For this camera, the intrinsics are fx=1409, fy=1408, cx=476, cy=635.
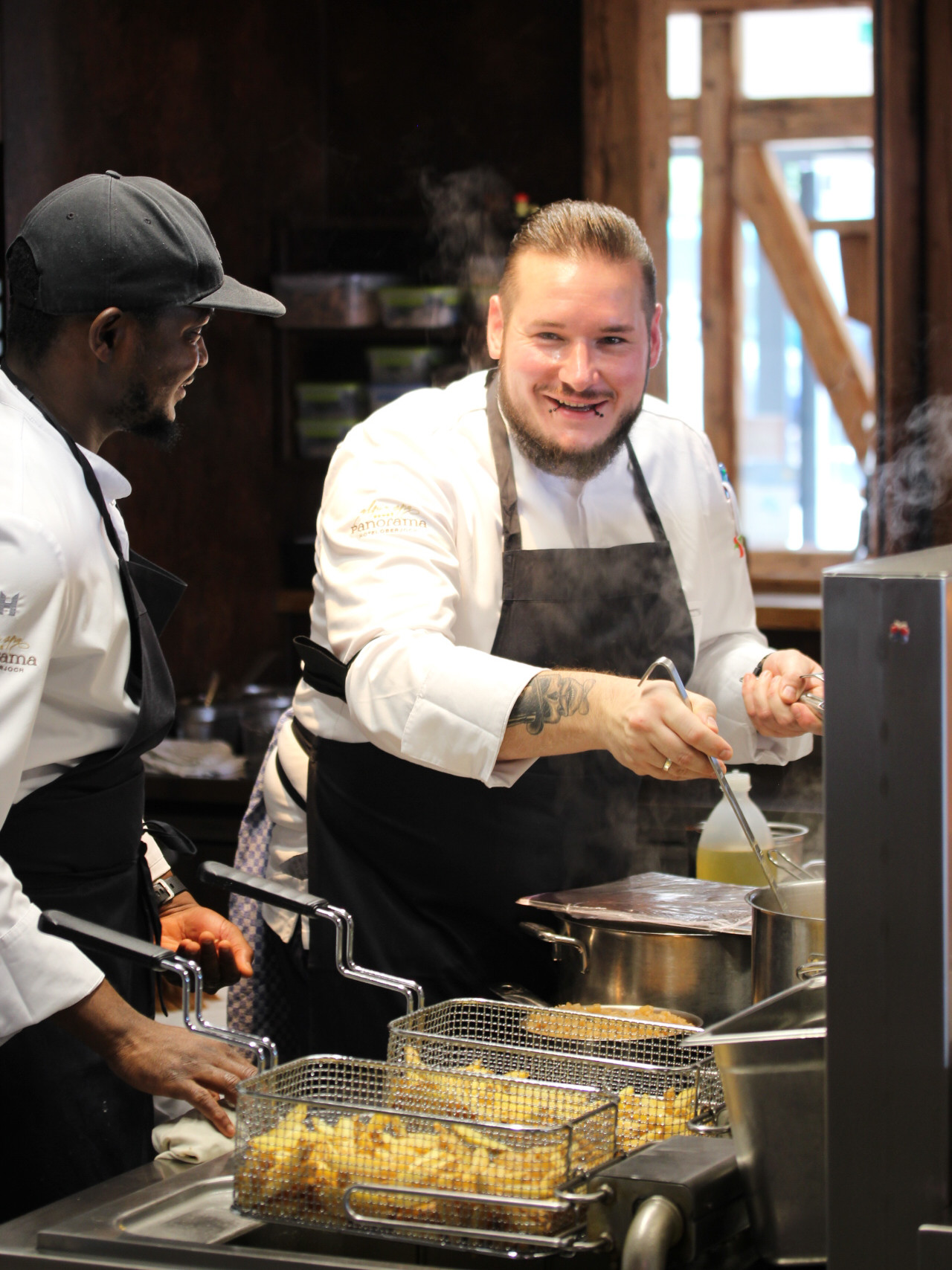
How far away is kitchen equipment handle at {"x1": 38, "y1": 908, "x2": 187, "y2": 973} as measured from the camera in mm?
1147

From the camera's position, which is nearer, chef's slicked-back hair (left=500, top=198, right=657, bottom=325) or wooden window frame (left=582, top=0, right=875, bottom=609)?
chef's slicked-back hair (left=500, top=198, right=657, bottom=325)

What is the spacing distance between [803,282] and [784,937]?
17.6ft

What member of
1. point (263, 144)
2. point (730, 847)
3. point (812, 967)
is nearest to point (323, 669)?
point (730, 847)

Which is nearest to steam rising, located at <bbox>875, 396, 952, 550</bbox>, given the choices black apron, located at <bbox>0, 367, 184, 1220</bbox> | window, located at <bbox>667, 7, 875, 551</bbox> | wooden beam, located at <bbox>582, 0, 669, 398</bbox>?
wooden beam, located at <bbox>582, 0, 669, 398</bbox>

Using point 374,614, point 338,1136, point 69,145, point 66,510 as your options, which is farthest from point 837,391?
point 338,1136

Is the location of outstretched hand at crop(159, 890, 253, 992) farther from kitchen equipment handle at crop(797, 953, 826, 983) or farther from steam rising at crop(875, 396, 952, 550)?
steam rising at crop(875, 396, 952, 550)

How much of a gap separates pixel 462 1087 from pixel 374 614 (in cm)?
73

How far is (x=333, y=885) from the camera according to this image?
5.98 ft

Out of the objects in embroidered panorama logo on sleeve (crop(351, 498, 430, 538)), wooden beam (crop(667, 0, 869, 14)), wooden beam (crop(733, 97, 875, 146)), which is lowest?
embroidered panorama logo on sleeve (crop(351, 498, 430, 538))

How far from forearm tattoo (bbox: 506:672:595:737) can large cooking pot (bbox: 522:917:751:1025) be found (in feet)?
0.76

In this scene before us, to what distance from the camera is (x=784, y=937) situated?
3.96 ft

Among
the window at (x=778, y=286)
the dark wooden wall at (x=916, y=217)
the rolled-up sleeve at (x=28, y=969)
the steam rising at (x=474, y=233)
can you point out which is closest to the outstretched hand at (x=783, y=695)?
the rolled-up sleeve at (x=28, y=969)

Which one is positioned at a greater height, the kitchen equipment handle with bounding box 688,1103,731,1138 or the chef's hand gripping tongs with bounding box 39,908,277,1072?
the chef's hand gripping tongs with bounding box 39,908,277,1072

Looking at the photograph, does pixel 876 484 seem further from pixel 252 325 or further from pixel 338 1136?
pixel 338 1136
